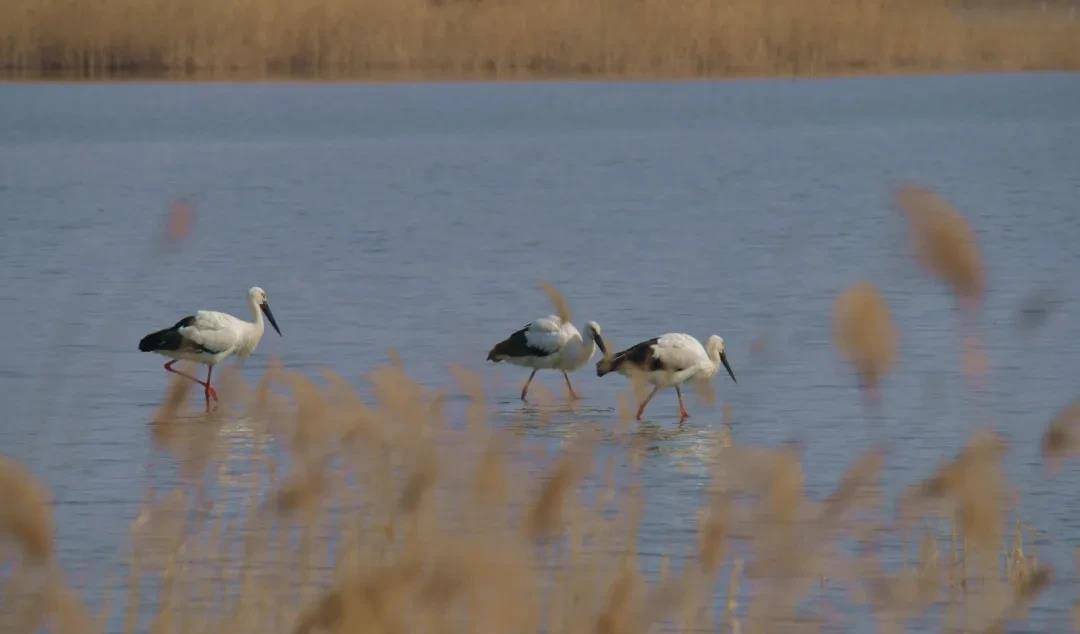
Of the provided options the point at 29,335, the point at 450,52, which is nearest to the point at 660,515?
the point at 29,335

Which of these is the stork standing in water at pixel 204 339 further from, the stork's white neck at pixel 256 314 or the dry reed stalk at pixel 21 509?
the dry reed stalk at pixel 21 509

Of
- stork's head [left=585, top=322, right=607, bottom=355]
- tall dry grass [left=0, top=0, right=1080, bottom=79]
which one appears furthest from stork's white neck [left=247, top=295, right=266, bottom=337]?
tall dry grass [left=0, top=0, right=1080, bottom=79]

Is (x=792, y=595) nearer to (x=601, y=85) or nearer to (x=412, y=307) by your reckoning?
(x=412, y=307)

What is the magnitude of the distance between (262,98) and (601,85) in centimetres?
998

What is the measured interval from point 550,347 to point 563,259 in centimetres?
748

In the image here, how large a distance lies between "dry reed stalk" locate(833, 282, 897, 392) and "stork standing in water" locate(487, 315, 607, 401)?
7.90 metres

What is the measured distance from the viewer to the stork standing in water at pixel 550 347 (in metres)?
12.4

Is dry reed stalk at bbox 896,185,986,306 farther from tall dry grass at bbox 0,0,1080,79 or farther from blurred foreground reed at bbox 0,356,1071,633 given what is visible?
tall dry grass at bbox 0,0,1080,79

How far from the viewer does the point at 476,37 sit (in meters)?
39.4

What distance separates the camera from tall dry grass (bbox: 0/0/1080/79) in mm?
38406

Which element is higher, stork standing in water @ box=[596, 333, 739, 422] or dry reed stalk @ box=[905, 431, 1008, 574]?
dry reed stalk @ box=[905, 431, 1008, 574]

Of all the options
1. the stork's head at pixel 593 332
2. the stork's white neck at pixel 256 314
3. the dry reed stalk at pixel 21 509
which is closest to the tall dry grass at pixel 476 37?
the stork's white neck at pixel 256 314

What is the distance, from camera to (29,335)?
1477cm

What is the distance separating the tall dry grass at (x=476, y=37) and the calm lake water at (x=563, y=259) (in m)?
1.46
